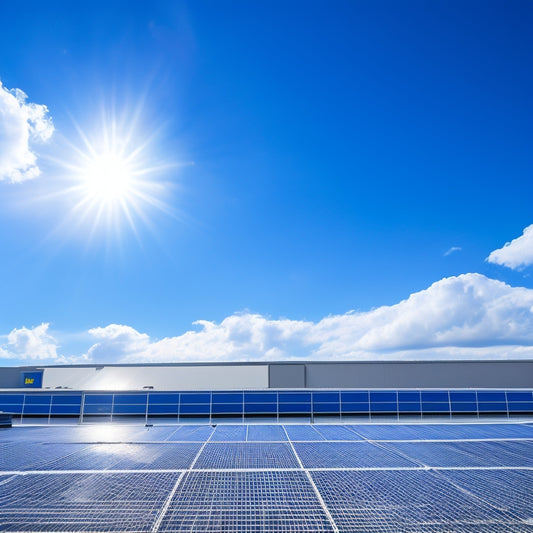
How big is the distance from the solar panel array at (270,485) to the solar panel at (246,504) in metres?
0.01

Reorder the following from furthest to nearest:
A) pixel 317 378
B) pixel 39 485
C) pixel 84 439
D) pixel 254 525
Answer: pixel 317 378 < pixel 84 439 < pixel 39 485 < pixel 254 525

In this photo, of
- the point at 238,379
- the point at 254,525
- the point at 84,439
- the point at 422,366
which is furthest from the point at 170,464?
the point at 422,366

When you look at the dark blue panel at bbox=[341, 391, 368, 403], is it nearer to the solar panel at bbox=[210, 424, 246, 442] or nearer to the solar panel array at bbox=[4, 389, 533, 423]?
the solar panel array at bbox=[4, 389, 533, 423]

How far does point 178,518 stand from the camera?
4352 mm

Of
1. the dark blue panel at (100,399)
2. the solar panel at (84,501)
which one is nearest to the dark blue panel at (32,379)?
the dark blue panel at (100,399)

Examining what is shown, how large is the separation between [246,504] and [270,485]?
812 millimetres

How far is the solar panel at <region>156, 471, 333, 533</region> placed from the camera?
4.19 metres

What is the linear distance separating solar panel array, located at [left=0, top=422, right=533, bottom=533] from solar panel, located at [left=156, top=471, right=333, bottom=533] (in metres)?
0.01

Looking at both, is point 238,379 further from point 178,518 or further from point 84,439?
point 178,518

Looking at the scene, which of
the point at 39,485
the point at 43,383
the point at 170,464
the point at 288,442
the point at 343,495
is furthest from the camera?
the point at 43,383

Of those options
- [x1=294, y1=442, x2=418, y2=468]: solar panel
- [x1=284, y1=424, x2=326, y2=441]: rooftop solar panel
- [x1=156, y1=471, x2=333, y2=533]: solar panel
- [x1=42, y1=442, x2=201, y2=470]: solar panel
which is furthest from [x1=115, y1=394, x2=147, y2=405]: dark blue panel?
[x1=156, y1=471, x2=333, y2=533]: solar panel

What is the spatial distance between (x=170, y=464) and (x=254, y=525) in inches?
118

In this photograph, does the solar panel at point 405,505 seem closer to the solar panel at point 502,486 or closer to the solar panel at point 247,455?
the solar panel at point 502,486

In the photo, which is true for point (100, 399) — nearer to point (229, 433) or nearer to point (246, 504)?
point (229, 433)
